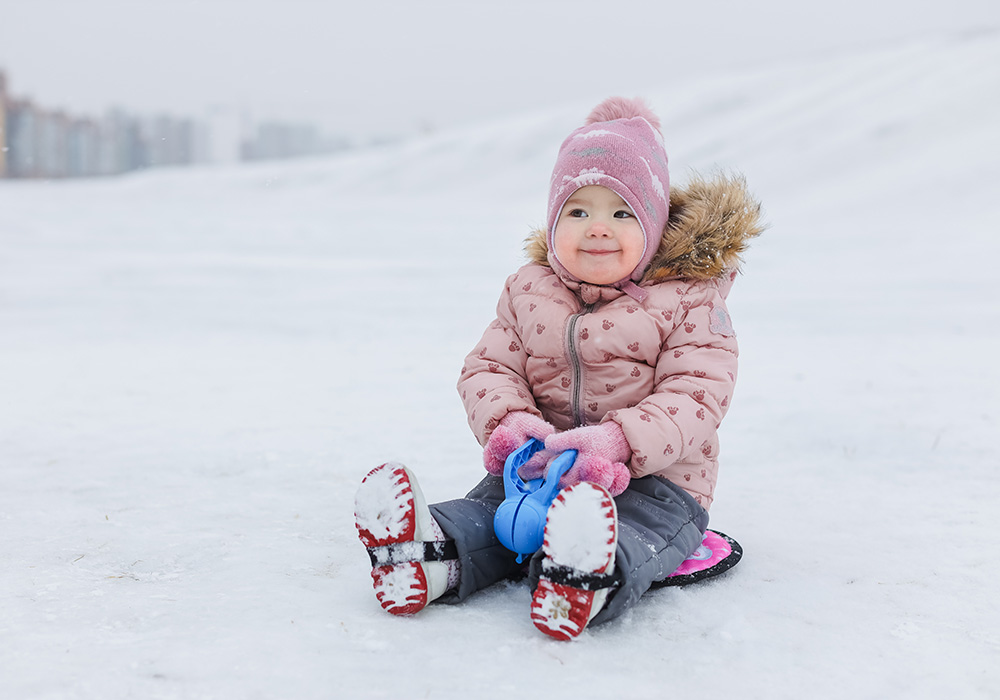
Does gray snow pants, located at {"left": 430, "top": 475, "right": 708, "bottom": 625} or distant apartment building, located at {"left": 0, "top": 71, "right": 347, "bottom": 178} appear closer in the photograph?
gray snow pants, located at {"left": 430, "top": 475, "right": 708, "bottom": 625}

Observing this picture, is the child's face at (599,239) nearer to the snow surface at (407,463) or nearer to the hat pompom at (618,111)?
the hat pompom at (618,111)

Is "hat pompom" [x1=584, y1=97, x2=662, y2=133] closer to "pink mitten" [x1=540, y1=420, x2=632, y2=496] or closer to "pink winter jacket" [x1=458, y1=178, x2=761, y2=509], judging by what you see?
"pink winter jacket" [x1=458, y1=178, x2=761, y2=509]

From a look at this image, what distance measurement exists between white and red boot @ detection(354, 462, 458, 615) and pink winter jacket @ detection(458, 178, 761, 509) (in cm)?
34

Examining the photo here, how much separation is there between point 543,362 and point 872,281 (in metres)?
5.92

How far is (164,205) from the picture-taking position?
1742 centimetres

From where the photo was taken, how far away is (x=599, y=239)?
1986 millimetres

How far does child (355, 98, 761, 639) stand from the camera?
5.37ft

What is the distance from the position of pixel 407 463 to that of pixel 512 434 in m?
0.98

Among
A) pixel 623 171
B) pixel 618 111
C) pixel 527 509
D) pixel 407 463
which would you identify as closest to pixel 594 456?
pixel 527 509

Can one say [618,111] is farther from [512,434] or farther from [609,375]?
[512,434]

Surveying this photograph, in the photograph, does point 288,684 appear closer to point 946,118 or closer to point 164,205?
point 946,118

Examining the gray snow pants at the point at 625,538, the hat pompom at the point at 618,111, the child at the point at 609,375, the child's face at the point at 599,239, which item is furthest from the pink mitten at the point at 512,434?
the hat pompom at the point at 618,111

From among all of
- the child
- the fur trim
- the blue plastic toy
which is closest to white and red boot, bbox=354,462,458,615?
the child

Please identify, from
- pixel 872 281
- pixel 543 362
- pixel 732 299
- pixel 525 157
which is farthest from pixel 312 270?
pixel 525 157
